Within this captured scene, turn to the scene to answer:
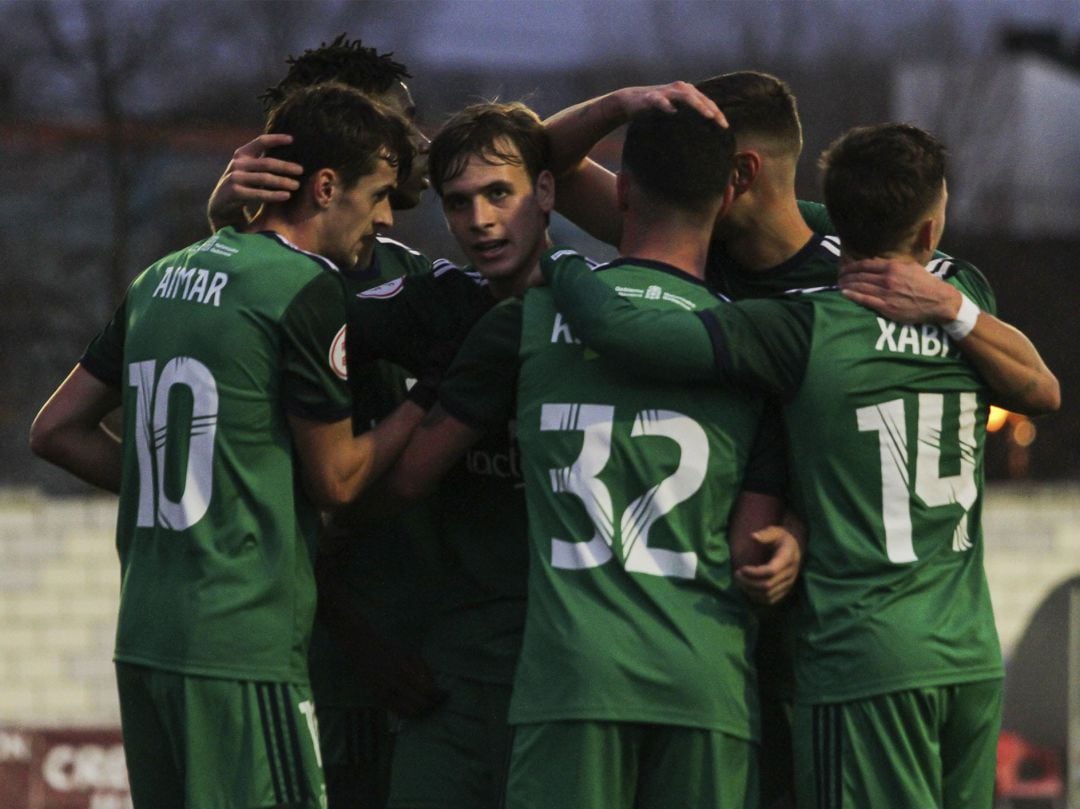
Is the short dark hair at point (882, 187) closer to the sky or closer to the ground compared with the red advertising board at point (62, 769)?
closer to the sky

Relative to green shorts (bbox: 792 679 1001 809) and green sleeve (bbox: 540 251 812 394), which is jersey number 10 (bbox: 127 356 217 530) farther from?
green shorts (bbox: 792 679 1001 809)

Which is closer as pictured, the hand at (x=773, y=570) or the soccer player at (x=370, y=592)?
the hand at (x=773, y=570)

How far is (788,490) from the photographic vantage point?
12.9 feet

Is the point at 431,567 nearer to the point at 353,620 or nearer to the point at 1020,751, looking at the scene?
the point at 353,620

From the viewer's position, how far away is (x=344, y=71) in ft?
16.0

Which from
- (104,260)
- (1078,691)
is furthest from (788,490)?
(104,260)

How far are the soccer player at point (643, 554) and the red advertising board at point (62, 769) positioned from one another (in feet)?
22.7

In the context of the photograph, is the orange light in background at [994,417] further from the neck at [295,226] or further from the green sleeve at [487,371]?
the neck at [295,226]

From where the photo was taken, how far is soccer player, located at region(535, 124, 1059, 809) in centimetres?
379

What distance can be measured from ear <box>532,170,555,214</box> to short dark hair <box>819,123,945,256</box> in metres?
0.72

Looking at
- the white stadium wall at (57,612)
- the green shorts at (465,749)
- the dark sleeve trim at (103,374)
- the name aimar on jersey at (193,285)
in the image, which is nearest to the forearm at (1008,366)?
the green shorts at (465,749)

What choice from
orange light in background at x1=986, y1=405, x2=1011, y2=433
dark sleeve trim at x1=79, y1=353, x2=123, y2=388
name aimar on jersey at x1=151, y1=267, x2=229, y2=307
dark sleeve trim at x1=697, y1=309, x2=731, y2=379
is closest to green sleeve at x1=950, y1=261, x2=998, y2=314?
orange light in background at x1=986, y1=405, x2=1011, y2=433

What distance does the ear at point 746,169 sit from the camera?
14.0 ft

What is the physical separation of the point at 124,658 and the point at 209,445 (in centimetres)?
52
